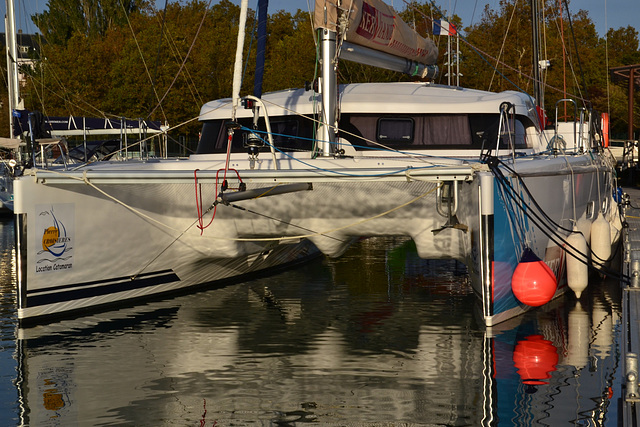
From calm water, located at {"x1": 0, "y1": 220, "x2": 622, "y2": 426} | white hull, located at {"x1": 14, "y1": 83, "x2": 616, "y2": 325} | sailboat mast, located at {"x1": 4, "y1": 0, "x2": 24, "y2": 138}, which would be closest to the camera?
calm water, located at {"x1": 0, "y1": 220, "x2": 622, "y2": 426}

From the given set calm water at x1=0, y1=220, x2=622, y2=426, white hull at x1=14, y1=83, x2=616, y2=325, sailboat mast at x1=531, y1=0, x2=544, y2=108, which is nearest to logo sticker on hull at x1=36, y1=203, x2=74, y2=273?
white hull at x1=14, y1=83, x2=616, y2=325

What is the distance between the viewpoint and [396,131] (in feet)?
30.1

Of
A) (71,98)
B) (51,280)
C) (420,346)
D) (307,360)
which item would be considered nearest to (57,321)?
(51,280)

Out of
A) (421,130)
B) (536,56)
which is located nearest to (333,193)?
(421,130)

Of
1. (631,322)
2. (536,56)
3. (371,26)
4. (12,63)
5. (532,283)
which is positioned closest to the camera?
(631,322)

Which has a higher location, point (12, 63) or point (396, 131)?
point (12, 63)

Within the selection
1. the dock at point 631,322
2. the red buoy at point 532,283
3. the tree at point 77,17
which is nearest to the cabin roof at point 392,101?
the red buoy at point 532,283

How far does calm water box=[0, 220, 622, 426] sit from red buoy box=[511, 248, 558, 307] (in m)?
0.29

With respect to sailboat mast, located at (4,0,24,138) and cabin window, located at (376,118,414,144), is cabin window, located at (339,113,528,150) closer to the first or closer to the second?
cabin window, located at (376,118,414,144)

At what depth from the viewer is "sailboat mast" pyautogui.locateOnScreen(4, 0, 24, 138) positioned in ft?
64.2

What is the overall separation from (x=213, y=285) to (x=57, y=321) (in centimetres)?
238

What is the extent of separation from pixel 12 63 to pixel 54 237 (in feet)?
44.2

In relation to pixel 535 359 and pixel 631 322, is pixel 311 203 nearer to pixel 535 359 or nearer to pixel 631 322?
pixel 535 359

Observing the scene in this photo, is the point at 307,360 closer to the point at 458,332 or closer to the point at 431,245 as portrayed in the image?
the point at 458,332
